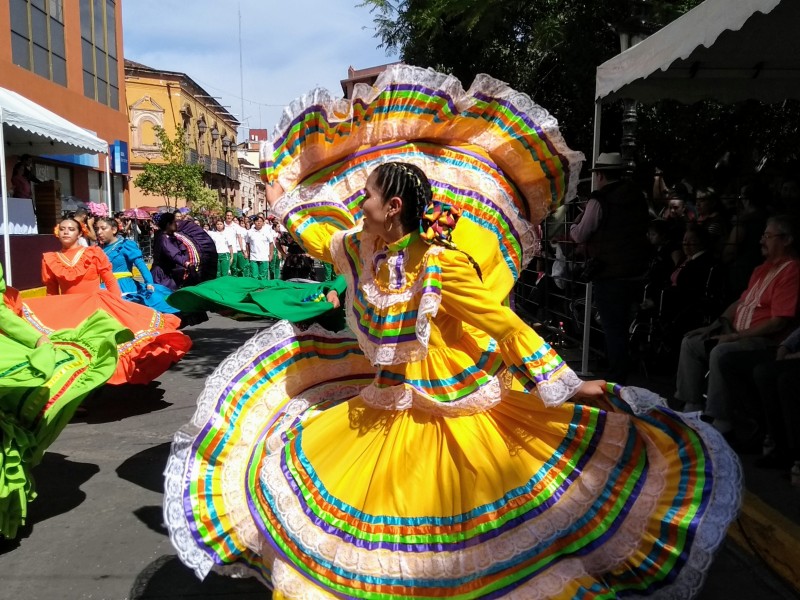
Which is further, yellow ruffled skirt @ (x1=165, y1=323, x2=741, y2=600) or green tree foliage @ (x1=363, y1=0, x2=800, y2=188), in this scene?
green tree foliage @ (x1=363, y1=0, x2=800, y2=188)

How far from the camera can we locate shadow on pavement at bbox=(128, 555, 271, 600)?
3.32 meters

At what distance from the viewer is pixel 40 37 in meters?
23.7

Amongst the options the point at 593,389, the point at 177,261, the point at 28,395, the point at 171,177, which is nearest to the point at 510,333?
the point at 593,389

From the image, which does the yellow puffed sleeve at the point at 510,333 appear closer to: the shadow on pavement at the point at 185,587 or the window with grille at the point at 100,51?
the shadow on pavement at the point at 185,587

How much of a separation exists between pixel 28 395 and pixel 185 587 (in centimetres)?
136

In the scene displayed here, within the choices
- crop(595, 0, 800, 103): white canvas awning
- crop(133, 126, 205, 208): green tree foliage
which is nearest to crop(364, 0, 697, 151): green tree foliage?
crop(595, 0, 800, 103): white canvas awning

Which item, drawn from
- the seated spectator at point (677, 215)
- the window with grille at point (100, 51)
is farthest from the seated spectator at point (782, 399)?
the window with grille at point (100, 51)

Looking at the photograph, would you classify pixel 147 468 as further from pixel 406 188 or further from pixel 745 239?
pixel 745 239

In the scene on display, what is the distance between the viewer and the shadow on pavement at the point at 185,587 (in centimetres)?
332

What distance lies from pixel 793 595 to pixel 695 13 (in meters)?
3.66

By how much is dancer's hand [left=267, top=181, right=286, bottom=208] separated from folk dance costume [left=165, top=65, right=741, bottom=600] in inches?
2.3

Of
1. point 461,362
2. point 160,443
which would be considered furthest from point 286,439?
point 160,443

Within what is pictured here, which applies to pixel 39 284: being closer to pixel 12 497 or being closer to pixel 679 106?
pixel 12 497

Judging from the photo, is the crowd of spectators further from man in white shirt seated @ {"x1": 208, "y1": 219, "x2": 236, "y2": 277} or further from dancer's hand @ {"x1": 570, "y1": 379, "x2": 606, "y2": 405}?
man in white shirt seated @ {"x1": 208, "y1": 219, "x2": 236, "y2": 277}
